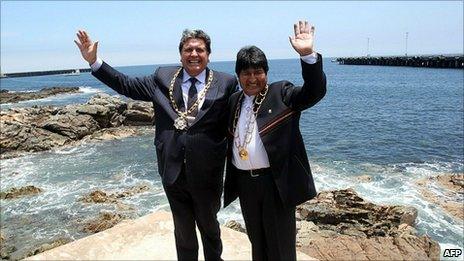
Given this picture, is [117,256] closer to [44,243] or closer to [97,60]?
[97,60]

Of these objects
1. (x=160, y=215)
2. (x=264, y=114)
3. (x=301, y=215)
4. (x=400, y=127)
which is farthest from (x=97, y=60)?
(x=400, y=127)

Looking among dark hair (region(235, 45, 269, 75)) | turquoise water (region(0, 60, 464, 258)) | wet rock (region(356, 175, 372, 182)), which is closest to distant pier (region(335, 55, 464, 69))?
turquoise water (region(0, 60, 464, 258))

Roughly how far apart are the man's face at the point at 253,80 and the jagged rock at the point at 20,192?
14826mm

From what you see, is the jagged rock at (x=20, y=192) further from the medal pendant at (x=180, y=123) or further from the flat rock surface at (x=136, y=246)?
the medal pendant at (x=180, y=123)

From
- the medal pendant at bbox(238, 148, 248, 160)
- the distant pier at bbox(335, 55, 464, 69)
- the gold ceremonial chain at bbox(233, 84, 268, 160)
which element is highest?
the gold ceremonial chain at bbox(233, 84, 268, 160)

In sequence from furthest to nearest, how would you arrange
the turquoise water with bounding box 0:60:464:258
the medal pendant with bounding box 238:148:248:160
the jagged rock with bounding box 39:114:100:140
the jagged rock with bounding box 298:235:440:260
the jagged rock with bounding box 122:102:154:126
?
the jagged rock with bounding box 122:102:154:126, the jagged rock with bounding box 39:114:100:140, the turquoise water with bounding box 0:60:464:258, the jagged rock with bounding box 298:235:440:260, the medal pendant with bounding box 238:148:248:160

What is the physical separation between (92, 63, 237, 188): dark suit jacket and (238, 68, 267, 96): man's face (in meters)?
0.32

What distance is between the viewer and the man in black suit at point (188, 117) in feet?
10.6

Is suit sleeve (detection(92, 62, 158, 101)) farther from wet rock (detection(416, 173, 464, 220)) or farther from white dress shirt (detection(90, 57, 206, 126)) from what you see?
wet rock (detection(416, 173, 464, 220))

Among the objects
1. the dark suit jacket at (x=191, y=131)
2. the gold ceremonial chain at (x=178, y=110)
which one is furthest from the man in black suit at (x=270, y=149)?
the gold ceremonial chain at (x=178, y=110)

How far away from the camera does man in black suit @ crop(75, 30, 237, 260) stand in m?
3.24

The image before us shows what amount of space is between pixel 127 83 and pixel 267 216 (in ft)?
5.34

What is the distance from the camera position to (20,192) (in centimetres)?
1534

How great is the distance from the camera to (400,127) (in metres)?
28.5
